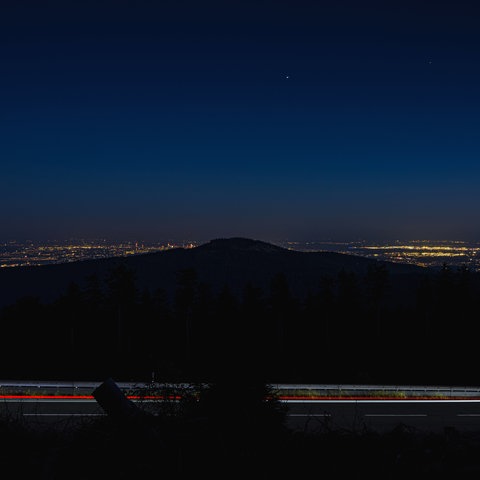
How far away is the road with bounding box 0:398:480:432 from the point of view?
17.9 meters

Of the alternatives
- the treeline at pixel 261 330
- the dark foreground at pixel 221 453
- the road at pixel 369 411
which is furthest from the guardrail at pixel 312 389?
the dark foreground at pixel 221 453

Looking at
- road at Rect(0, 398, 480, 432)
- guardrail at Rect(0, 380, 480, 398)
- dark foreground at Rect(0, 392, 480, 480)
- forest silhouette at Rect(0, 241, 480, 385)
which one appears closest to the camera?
dark foreground at Rect(0, 392, 480, 480)

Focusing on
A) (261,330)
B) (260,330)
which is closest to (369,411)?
(260,330)

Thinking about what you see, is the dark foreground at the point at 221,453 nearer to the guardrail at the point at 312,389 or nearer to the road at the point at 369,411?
the road at the point at 369,411

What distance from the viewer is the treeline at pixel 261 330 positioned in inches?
→ 1662

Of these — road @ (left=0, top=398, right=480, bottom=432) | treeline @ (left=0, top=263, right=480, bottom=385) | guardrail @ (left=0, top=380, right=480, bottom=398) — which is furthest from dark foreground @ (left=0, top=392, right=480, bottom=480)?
treeline @ (left=0, top=263, right=480, bottom=385)

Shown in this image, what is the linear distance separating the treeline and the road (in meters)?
15.2

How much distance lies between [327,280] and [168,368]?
139ft

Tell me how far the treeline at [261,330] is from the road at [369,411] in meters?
15.2

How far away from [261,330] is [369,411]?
30766mm

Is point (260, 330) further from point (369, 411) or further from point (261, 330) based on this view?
point (369, 411)

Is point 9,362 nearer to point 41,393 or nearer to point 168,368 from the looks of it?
point 41,393

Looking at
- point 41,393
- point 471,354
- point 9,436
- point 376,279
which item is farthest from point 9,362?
point 471,354

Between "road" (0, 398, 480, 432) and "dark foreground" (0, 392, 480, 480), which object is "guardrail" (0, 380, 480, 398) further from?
"dark foreground" (0, 392, 480, 480)
